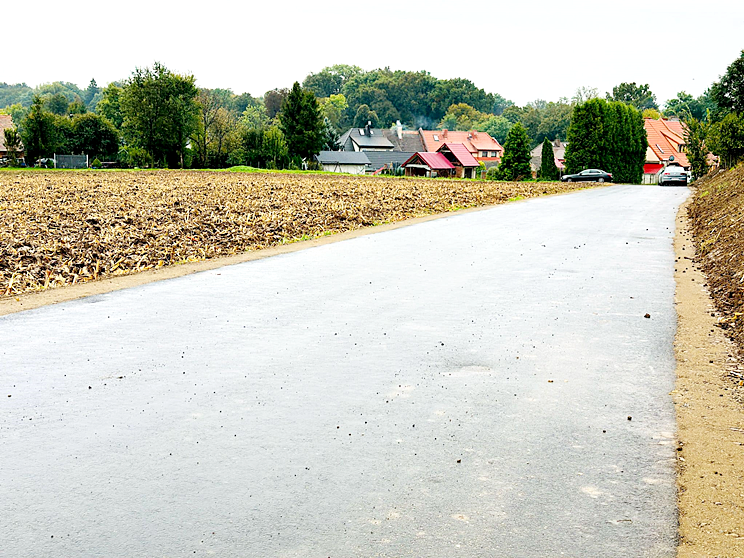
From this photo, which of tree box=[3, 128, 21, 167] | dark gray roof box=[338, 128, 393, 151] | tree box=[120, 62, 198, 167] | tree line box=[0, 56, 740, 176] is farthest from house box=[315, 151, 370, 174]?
tree box=[3, 128, 21, 167]

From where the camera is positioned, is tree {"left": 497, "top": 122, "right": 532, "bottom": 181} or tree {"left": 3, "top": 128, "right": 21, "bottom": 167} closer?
tree {"left": 3, "top": 128, "right": 21, "bottom": 167}

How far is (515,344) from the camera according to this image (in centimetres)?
785

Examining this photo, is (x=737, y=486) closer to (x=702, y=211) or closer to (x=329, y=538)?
(x=329, y=538)

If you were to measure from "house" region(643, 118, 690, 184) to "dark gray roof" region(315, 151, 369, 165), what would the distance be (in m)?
34.6

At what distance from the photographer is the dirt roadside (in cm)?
394

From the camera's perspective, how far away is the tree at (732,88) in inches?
1897

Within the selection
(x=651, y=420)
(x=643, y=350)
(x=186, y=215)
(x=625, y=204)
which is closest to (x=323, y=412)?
(x=651, y=420)

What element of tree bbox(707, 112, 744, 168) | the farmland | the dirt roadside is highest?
tree bbox(707, 112, 744, 168)

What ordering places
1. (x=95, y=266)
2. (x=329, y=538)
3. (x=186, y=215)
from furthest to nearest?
(x=186, y=215) < (x=95, y=266) < (x=329, y=538)

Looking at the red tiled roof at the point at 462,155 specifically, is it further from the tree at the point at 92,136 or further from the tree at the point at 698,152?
the tree at the point at 92,136

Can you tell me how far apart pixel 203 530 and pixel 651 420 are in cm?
337

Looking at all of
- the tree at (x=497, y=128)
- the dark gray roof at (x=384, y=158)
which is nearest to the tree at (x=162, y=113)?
the dark gray roof at (x=384, y=158)

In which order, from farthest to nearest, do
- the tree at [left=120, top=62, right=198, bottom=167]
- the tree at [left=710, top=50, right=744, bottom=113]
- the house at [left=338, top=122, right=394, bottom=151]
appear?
the house at [left=338, top=122, right=394, bottom=151] → the tree at [left=120, top=62, right=198, bottom=167] → the tree at [left=710, top=50, right=744, bottom=113]

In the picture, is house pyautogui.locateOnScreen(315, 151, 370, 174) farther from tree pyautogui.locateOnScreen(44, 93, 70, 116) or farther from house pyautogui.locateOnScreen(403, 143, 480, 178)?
tree pyautogui.locateOnScreen(44, 93, 70, 116)
